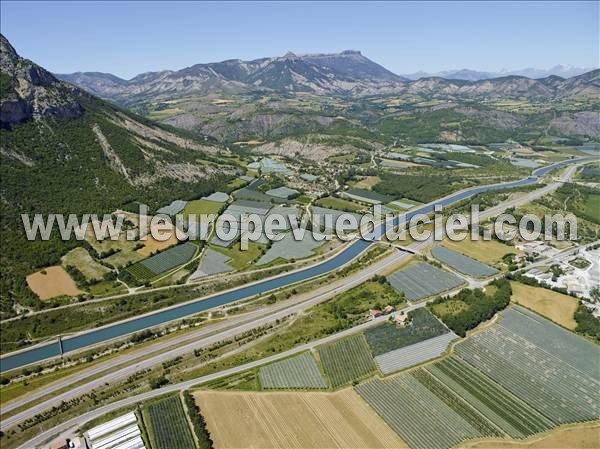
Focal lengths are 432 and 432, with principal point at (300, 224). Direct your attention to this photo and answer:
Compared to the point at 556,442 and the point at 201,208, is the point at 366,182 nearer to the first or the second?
the point at 201,208

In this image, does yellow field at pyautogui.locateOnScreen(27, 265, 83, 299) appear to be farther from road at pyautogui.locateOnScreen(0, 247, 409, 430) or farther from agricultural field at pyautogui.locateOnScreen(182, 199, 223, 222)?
agricultural field at pyautogui.locateOnScreen(182, 199, 223, 222)

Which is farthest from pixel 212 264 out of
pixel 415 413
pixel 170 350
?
pixel 415 413

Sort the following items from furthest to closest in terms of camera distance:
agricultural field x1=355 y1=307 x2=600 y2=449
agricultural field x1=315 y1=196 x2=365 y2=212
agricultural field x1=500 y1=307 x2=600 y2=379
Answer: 1. agricultural field x1=315 y1=196 x2=365 y2=212
2. agricultural field x1=500 y1=307 x2=600 y2=379
3. agricultural field x1=355 y1=307 x2=600 y2=449

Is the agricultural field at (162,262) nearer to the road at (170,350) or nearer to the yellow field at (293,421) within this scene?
the road at (170,350)

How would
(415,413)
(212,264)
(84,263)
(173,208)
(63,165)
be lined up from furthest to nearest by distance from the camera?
A: (173,208), (63,165), (212,264), (84,263), (415,413)

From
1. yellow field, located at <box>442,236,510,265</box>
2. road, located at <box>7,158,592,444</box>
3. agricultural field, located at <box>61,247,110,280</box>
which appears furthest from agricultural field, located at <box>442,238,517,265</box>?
agricultural field, located at <box>61,247,110,280</box>

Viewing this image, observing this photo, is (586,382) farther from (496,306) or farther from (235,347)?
(235,347)
